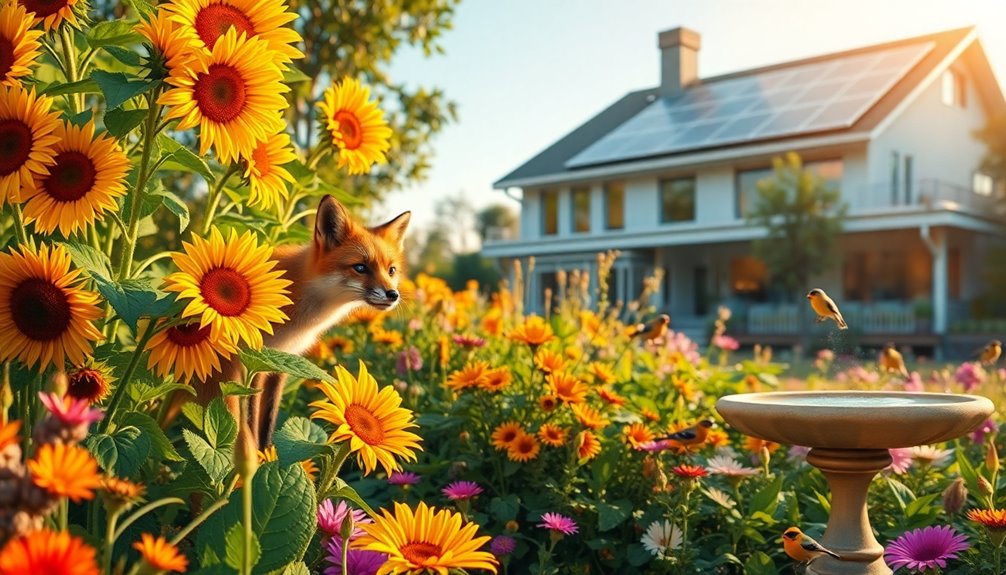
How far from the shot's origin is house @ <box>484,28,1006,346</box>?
76.7 feet

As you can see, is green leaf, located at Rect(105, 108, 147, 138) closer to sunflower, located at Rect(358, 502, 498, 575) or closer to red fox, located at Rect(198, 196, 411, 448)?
sunflower, located at Rect(358, 502, 498, 575)

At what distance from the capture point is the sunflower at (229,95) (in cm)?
175

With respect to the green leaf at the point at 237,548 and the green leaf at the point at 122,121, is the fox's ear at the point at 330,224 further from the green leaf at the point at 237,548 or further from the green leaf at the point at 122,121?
the green leaf at the point at 237,548

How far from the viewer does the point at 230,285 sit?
1708 millimetres

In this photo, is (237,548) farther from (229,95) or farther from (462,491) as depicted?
(462,491)

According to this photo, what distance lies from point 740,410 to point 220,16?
190 centimetres

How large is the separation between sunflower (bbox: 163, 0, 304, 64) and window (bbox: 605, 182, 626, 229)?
27.1 metres

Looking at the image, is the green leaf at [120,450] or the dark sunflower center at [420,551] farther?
the green leaf at [120,450]

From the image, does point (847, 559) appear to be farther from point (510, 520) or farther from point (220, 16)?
point (220, 16)

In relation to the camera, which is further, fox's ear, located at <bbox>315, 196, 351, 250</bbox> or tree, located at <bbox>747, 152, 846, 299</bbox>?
tree, located at <bbox>747, 152, 846, 299</bbox>

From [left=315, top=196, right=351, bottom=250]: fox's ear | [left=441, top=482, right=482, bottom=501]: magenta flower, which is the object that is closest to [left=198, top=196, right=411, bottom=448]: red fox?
[left=315, top=196, right=351, bottom=250]: fox's ear

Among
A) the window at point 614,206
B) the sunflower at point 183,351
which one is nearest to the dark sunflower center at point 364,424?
the sunflower at point 183,351

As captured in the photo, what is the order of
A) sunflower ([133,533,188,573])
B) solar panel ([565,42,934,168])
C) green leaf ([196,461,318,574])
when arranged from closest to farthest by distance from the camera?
sunflower ([133,533,188,573]) → green leaf ([196,461,318,574]) → solar panel ([565,42,934,168])

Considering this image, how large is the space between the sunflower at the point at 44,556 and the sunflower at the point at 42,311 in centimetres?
77
